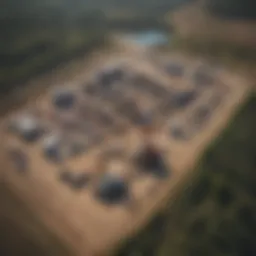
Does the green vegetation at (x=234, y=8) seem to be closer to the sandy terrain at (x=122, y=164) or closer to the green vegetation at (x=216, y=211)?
the sandy terrain at (x=122, y=164)

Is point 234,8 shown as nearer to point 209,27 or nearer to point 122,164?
point 209,27

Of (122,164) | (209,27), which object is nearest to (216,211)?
(122,164)

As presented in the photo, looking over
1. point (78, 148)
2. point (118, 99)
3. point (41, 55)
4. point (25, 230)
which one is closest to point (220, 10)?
point (118, 99)

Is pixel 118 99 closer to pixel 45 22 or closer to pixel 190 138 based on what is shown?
pixel 190 138

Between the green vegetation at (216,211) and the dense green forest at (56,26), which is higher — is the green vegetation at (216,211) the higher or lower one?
the lower one

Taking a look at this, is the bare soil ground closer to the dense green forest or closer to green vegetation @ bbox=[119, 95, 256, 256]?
the dense green forest

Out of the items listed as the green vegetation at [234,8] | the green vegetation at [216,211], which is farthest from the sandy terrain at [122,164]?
the green vegetation at [234,8]

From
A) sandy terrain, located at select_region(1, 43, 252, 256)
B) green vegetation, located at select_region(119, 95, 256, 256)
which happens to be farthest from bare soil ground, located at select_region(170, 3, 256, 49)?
green vegetation, located at select_region(119, 95, 256, 256)
